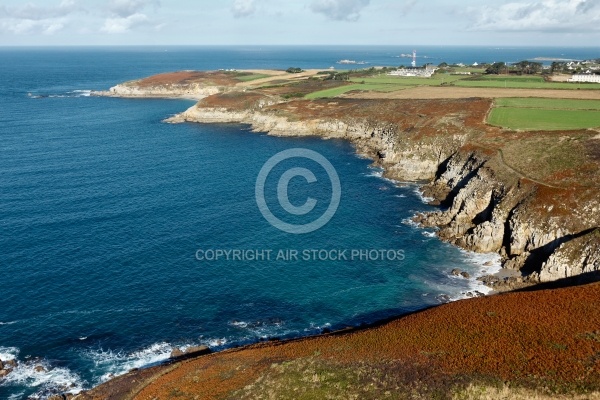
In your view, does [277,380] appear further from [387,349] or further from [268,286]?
[268,286]

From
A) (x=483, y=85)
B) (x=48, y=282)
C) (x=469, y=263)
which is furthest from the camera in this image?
(x=483, y=85)

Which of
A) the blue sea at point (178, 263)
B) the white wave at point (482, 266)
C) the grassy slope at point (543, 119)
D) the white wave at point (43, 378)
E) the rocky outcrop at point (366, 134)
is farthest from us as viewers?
the rocky outcrop at point (366, 134)

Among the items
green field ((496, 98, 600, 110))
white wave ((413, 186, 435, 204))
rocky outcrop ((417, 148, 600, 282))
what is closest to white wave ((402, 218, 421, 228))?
rocky outcrop ((417, 148, 600, 282))

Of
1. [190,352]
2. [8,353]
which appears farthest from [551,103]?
[8,353]

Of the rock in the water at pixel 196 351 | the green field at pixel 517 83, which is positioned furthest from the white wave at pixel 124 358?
the green field at pixel 517 83

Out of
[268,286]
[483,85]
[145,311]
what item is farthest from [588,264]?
[483,85]

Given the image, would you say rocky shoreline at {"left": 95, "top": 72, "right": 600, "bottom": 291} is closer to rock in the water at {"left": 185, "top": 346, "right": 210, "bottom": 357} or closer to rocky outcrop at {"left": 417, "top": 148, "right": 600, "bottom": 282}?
rocky outcrop at {"left": 417, "top": 148, "right": 600, "bottom": 282}

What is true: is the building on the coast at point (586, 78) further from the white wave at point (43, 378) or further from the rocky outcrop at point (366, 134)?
the white wave at point (43, 378)
